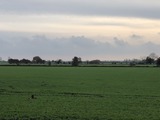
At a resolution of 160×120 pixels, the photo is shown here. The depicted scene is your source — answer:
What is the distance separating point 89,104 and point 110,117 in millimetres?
5448

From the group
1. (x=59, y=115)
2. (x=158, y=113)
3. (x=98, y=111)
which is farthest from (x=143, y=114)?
(x=59, y=115)

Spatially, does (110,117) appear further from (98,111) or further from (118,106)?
(118,106)

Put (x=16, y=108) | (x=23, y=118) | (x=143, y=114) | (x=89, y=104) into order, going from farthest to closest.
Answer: (x=89, y=104) → (x=16, y=108) → (x=143, y=114) → (x=23, y=118)

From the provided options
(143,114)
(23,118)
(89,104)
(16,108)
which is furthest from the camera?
(89,104)

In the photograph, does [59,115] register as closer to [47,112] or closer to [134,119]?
[47,112]

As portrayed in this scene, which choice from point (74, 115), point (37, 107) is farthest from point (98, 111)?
point (37, 107)

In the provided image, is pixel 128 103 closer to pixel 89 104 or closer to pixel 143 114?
pixel 89 104

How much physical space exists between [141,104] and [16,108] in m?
7.09

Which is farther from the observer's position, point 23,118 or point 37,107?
point 37,107

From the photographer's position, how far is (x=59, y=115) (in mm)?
18953

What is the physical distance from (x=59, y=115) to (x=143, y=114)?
388 centimetres

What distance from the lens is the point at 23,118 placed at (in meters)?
17.9

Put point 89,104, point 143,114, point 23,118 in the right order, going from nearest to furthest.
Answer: point 23,118
point 143,114
point 89,104

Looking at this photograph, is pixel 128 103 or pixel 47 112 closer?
pixel 47 112
